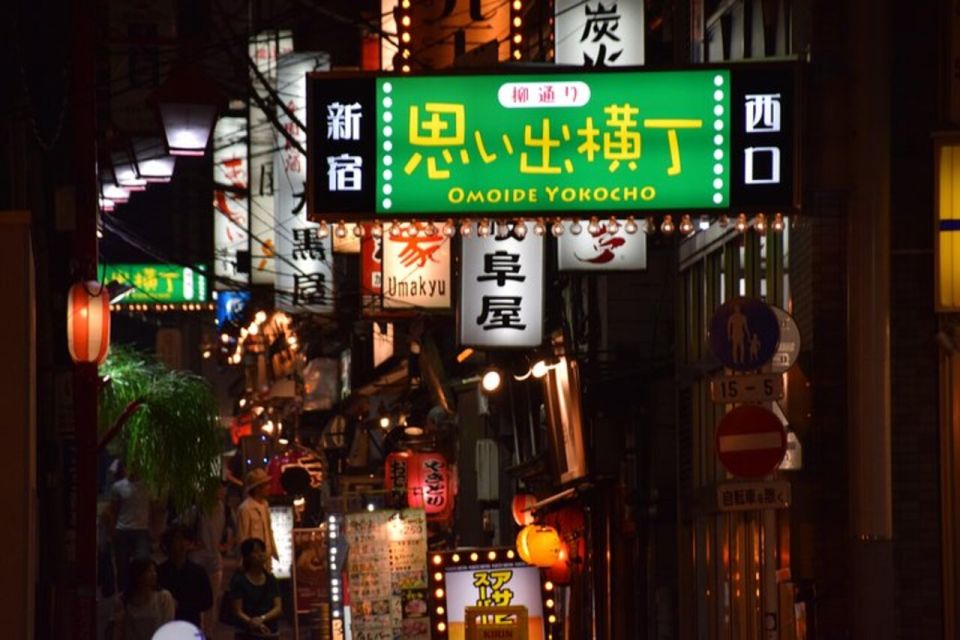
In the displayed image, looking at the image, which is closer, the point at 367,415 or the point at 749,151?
the point at 749,151

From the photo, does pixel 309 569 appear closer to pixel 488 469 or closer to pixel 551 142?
pixel 488 469

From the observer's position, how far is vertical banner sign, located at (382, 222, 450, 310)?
1054 inches

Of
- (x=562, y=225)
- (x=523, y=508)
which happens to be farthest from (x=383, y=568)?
(x=562, y=225)

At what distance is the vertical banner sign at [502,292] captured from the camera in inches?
900

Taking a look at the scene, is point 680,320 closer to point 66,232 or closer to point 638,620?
point 638,620

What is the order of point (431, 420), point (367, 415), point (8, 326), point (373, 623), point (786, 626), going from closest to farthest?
1. point (8, 326)
2. point (786, 626)
3. point (373, 623)
4. point (431, 420)
5. point (367, 415)

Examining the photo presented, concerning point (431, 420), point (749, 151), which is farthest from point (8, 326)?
point (431, 420)

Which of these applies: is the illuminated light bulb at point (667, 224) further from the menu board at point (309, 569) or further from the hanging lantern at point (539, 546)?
the menu board at point (309, 569)

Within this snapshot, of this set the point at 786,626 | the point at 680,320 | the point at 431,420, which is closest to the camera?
the point at 786,626

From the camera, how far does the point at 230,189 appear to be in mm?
40781

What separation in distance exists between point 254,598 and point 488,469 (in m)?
15.6

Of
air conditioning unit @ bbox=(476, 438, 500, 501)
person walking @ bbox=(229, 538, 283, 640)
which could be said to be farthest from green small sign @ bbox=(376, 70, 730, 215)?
air conditioning unit @ bbox=(476, 438, 500, 501)

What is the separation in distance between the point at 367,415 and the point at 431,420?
8.62 metres

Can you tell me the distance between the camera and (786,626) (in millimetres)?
15867
